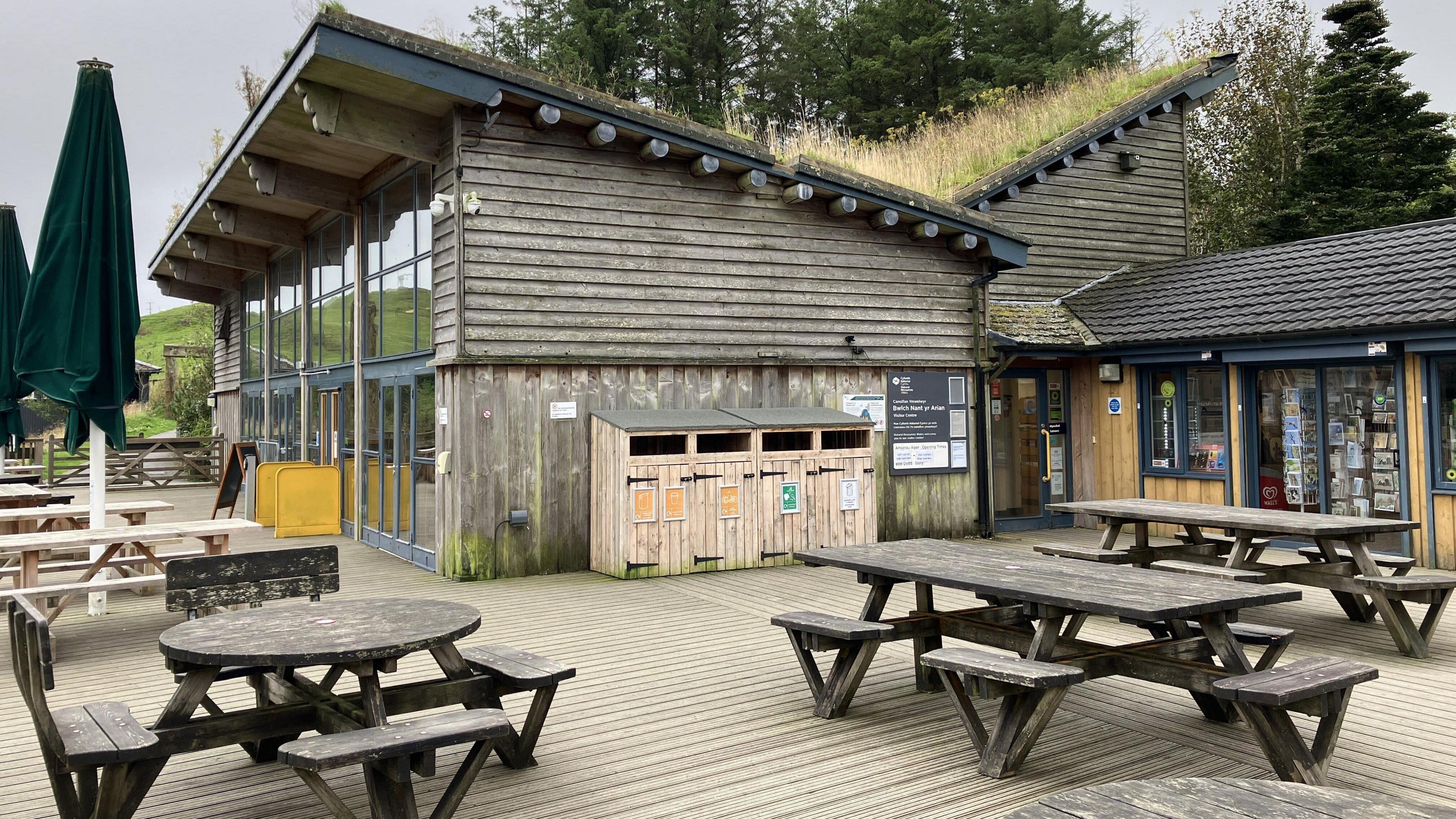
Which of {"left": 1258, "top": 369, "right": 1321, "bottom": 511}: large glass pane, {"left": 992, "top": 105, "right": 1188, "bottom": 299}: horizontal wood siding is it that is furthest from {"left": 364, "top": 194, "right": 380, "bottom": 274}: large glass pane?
{"left": 1258, "top": 369, "right": 1321, "bottom": 511}: large glass pane

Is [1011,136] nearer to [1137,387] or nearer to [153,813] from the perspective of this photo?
[1137,387]

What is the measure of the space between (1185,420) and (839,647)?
28.7 feet

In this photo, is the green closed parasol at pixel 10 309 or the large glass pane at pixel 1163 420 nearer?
the green closed parasol at pixel 10 309

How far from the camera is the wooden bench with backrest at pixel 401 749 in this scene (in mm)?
3389

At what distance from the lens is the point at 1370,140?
2112 centimetres

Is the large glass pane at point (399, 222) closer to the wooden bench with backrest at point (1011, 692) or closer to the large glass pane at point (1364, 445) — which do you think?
the wooden bench with backrest at point (1011, 692)

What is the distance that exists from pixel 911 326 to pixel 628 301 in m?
3.56

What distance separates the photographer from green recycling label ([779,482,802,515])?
10289 mm

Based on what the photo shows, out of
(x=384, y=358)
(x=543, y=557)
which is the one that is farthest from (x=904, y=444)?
(x=384, y=358)

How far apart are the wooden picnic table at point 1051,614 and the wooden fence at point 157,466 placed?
19863 mm

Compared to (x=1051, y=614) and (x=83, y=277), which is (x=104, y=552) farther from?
(x=1051, y=614)

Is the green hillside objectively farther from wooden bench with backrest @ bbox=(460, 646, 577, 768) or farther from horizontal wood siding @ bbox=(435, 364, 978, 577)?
wooden bench with backrest @ bbox=(460, 646, 577, 768)

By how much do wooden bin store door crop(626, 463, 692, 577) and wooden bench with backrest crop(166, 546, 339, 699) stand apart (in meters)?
4.27

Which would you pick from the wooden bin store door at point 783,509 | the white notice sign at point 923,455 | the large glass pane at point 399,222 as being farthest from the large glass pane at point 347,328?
the white notice sign at point 923,455
